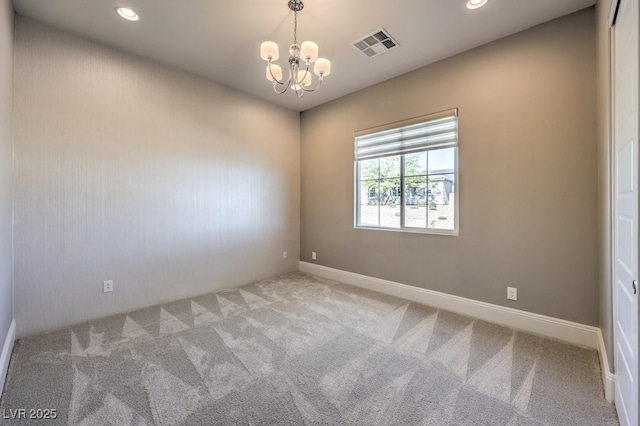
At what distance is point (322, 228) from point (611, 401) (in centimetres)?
347

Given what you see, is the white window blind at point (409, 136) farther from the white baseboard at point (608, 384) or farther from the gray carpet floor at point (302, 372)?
the white baseboard at point (608, 384)

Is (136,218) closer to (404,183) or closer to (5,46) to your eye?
(5,46)

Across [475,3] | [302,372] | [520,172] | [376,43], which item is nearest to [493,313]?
[520,172]

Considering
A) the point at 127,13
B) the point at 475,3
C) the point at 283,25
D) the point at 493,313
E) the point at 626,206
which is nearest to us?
the point at 626,206

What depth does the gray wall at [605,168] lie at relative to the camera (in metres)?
1.76

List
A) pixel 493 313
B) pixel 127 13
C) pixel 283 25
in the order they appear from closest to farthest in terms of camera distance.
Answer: pixel 127 13 → pixel 283 25 → pixel 493 313

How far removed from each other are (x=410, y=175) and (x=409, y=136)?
1.64ft

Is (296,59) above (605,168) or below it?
above

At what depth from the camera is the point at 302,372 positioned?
1935 mm

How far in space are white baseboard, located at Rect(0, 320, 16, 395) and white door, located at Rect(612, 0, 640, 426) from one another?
3.52 m

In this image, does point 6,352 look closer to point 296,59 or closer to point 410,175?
point 296,59

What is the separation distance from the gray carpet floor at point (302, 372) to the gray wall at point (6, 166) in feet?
1.46

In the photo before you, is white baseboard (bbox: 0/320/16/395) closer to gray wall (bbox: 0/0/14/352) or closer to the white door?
gray wall (bbox: 0/0/14/352)

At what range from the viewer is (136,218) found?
3064 mm
